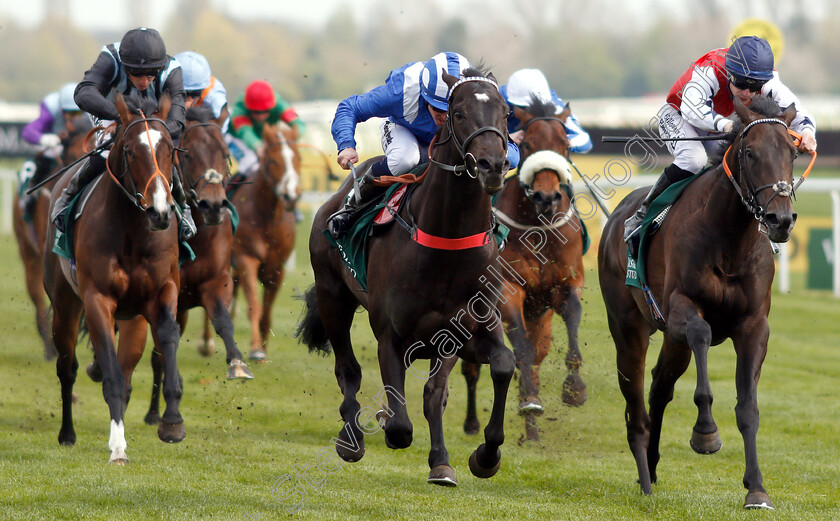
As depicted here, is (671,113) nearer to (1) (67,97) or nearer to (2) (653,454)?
(2) (653,454)

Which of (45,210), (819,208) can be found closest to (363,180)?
(45,210)

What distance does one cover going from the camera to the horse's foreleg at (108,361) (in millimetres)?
5039

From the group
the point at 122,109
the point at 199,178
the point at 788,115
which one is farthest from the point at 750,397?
the point at 199,178

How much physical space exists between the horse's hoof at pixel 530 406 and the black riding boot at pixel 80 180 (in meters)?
2.53

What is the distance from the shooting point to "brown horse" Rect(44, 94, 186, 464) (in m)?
4.92

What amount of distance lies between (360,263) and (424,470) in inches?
52.4

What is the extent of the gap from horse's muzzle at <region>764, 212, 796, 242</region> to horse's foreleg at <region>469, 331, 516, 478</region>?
1.07 m

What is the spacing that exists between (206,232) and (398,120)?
2.39 meters

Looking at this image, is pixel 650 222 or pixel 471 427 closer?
pixel 650 222

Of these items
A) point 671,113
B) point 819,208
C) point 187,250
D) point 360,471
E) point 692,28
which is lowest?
point 360,471

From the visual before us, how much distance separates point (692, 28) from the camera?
39.1 metres

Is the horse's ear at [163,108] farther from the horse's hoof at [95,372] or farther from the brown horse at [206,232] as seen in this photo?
the horse's hoof at [95,372]

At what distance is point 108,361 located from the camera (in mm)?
5066

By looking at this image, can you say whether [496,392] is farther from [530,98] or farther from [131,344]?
[530,98]
